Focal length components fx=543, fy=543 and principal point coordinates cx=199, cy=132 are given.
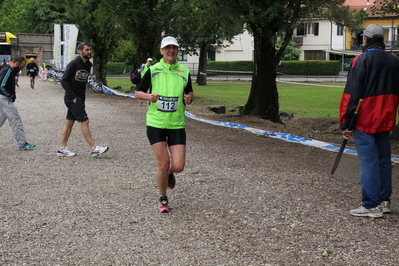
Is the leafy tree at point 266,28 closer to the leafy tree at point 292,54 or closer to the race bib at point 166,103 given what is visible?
the race bib at point 166,103

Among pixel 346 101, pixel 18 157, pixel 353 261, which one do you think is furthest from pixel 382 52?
pixel 18 157

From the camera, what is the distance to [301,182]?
300 inches

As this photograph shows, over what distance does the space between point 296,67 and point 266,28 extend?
171ft

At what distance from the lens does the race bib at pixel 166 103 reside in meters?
5.88

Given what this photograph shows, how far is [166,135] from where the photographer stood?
237 inches

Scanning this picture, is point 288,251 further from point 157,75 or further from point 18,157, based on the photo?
point 18,157

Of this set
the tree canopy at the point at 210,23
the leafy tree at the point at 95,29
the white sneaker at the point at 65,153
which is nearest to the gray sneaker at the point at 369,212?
the white sneaker at the point at 65,153

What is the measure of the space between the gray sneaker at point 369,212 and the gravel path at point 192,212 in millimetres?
62

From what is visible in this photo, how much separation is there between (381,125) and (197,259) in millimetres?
2517

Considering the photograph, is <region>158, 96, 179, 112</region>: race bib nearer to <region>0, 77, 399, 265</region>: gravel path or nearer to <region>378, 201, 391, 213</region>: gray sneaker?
<region>0, 77, 399, 265</region>: gravel path

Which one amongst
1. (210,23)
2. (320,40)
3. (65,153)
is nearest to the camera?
(65,153)

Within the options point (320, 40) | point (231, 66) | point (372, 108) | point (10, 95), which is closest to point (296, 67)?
point (231, 66)

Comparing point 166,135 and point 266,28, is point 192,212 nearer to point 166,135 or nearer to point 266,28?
point 166,135

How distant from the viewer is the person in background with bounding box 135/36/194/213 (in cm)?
589
